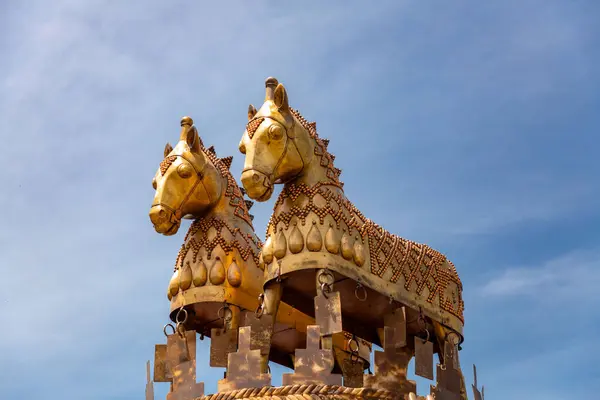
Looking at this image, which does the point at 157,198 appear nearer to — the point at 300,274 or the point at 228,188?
the point at 228,188

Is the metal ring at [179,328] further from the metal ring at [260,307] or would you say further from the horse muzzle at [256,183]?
the horse muzzle at [256,183]

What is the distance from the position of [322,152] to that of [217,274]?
6.60 ft

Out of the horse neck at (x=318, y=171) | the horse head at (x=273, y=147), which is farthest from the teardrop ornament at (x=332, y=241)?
the horse head at (x=273, y=147)

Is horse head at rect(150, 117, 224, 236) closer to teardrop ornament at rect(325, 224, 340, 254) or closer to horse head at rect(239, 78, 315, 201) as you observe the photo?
horse head at rect(239, 78, 315, 201)

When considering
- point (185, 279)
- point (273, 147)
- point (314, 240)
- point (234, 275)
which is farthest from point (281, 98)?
point (185, 279)

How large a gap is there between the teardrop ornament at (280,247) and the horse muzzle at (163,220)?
1.58m

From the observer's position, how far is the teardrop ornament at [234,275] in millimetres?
15789

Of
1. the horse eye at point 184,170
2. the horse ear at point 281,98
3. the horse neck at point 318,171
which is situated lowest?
the horse neck at point 318,171

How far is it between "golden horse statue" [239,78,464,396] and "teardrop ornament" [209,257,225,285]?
0.98 metres

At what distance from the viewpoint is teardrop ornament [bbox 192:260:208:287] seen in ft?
51.7

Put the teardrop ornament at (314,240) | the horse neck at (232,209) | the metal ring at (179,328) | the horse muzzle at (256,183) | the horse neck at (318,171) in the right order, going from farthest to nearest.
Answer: the horse neck at (232,209) < the metal ring at (179,328) < the horse neck at (318,171) < the horse muzzle at (256,183) < the teardrop ornament at (314,240)

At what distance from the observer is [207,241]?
1606 cm

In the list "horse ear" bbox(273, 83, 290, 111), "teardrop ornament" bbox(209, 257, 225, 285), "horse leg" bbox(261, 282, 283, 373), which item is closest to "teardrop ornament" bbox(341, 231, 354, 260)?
"horse leg" bbox(261, 282, 283, 373)
